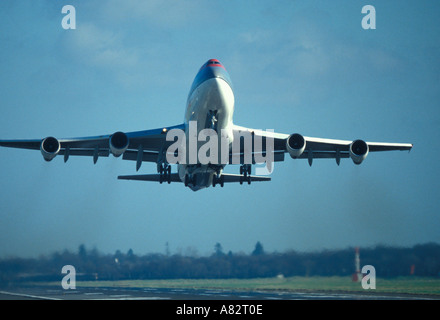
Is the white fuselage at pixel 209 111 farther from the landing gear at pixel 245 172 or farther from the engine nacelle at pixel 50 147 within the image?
the engine nacelle at pixel 50 147

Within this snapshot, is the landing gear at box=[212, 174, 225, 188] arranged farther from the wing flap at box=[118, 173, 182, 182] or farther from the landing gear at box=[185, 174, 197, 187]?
the wing flap at box=[118, 173, 182, 182]

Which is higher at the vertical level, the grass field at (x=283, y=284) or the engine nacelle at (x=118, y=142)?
the engine nacelle at (x=118, y=142)

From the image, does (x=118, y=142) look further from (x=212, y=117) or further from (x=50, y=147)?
(x=212, y=117)

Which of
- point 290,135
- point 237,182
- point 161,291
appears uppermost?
point 290,135
